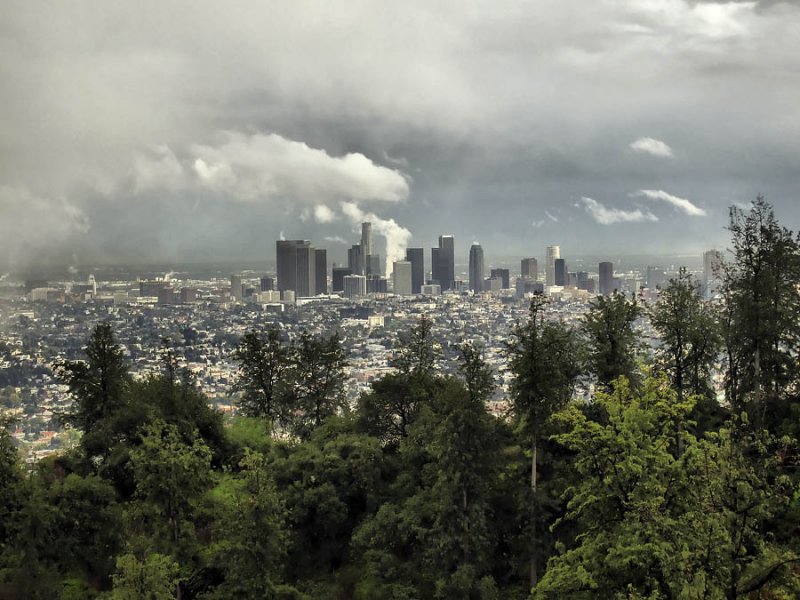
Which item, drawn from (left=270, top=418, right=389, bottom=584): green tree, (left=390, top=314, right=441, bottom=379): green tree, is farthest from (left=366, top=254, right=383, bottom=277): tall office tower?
(left=270, top=418, right=389, bottom=584): green tree

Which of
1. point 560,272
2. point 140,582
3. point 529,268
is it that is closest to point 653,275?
point 560,272

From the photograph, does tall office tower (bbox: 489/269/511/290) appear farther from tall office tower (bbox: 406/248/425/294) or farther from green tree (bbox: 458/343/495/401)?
green tree (bbox: 458/343/495/401)

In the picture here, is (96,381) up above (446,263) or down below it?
below

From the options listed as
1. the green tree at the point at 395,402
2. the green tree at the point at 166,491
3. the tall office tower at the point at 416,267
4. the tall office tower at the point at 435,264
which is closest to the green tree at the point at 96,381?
the green tree at the point at 166,491

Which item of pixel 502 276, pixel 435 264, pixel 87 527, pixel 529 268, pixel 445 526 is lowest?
pixel 87 527

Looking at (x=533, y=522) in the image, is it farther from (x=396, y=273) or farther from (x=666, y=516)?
(x=396, y=273)

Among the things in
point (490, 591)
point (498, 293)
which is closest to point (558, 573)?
point (490, 591)

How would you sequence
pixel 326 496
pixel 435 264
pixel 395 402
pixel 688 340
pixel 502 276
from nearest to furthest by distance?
pixel 326 496
pixel 688 340
pixel 395 402
pixel 502 276
pixel 435 264
